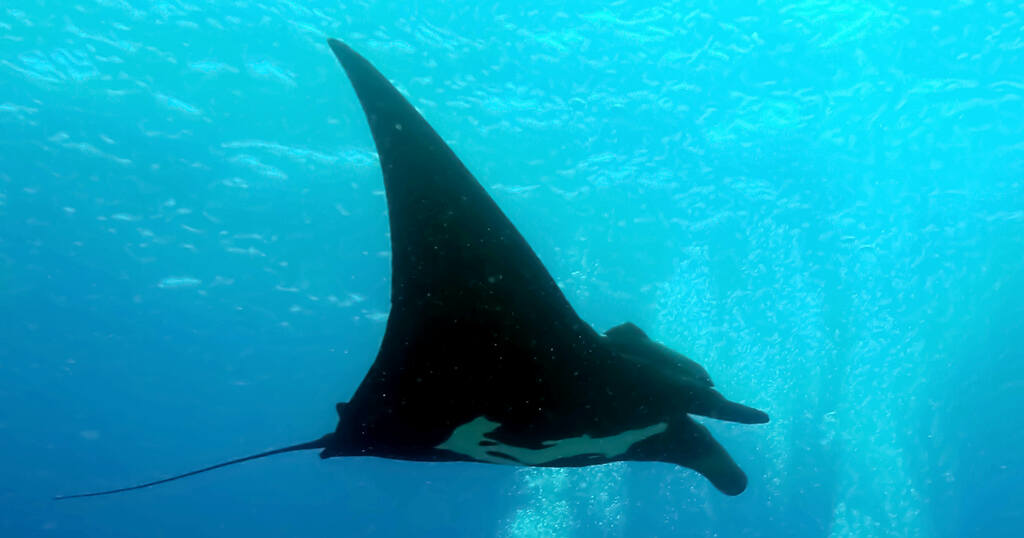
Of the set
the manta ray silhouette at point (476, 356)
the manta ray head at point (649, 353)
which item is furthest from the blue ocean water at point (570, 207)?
the manta ray silhouette at point (476, 356)

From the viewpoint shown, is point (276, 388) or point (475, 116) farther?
point (276, 388)

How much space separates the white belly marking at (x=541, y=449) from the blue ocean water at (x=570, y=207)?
25.4 feet

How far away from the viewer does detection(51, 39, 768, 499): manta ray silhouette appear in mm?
2420

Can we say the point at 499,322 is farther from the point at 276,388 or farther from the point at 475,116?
the point at 276,388

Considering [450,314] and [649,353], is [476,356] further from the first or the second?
[649,353]

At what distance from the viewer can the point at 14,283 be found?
1504 centimetres

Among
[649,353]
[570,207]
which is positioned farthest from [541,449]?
[570,207]

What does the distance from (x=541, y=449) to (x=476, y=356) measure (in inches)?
→ 32.2

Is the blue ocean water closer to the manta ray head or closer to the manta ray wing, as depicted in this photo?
the manta ray head

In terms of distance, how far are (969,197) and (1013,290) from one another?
4.79 metres

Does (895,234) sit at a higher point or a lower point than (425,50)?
higher

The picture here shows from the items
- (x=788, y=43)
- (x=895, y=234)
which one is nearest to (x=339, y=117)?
(x=788, y=43)

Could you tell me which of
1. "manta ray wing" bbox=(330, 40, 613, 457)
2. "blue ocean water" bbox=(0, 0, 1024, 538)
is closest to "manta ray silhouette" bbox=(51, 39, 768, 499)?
"manta ray wing" bbox=(330, 40, 613, 457)

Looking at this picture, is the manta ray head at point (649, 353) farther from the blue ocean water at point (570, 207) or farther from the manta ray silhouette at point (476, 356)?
the blue ocean water at point (570, 207)
